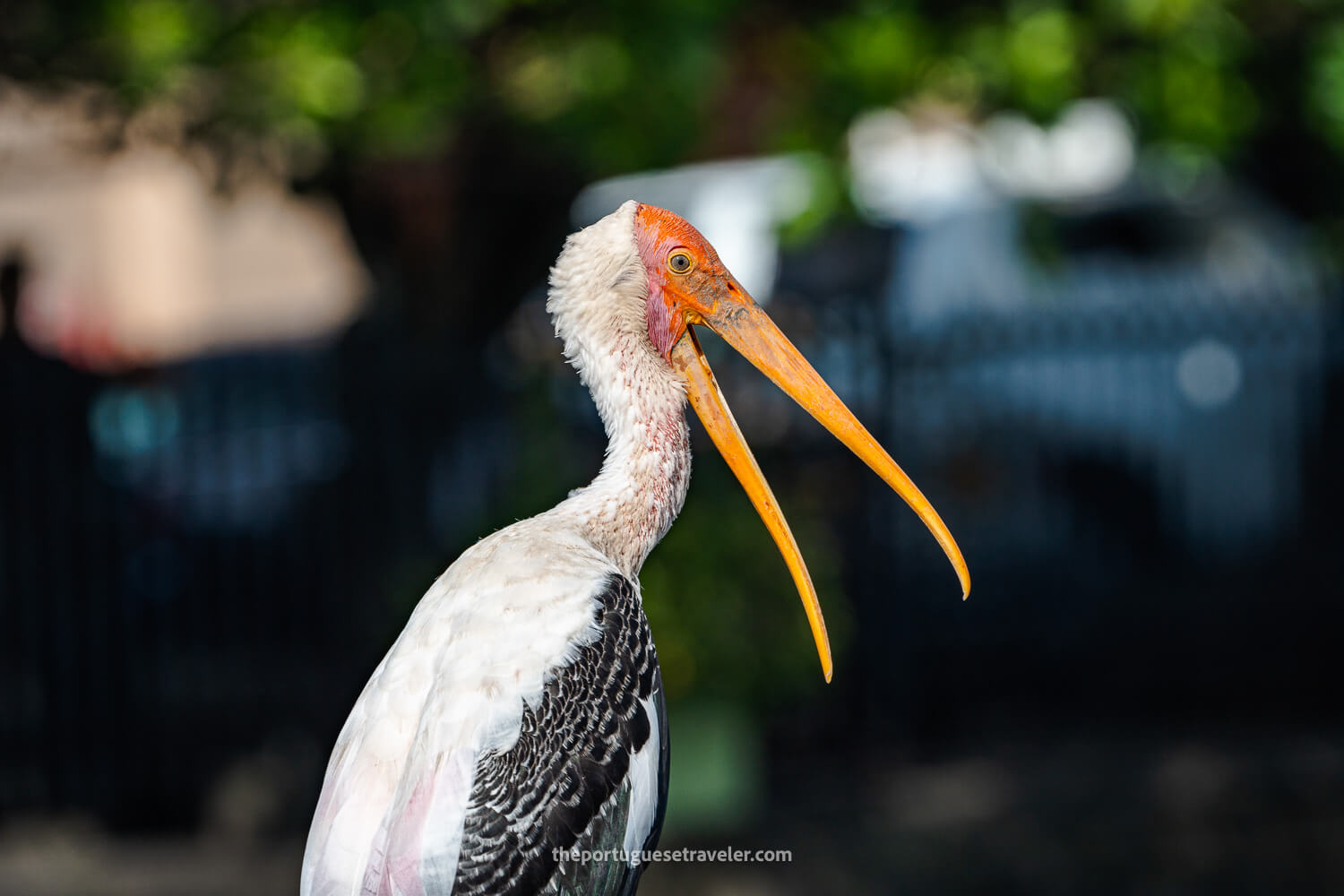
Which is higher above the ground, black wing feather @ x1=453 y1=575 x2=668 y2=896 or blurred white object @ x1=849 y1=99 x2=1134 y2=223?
blurred white object @ x1=849 y1=99 x2=1134 y2=223

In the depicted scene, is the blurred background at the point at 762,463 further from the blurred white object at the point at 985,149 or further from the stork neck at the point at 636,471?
the stork neck at the point at 636,471

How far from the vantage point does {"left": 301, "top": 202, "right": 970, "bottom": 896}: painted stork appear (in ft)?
6.90

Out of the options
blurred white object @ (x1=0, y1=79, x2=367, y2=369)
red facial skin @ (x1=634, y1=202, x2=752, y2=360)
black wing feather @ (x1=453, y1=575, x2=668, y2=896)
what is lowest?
blurred white object @ (x1=0, y1=79, x2=367, y2=369)

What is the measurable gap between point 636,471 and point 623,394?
0.13 m

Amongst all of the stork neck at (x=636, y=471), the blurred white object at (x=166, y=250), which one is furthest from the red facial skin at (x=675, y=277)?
the blurred white object at (x=166, y=250)

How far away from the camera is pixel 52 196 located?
18.4 metres

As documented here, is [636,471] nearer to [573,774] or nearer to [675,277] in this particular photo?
[675,277]

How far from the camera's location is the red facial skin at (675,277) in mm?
2402

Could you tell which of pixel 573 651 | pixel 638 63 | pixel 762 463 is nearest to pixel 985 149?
pixel 638 63

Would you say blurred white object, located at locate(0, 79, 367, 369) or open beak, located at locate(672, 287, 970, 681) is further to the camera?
blurred white object, located at locate(0, 79, 367, 369)

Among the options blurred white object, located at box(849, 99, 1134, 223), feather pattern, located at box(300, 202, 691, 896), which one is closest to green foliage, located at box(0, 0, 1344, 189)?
blurred white object, located at box(849, 99, 1134, 223)

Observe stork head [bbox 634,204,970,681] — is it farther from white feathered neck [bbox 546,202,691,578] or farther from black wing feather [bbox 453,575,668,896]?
black wing feather [bbox 453,575,668,896]

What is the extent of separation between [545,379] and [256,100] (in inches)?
83.8

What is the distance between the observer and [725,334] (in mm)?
2447
